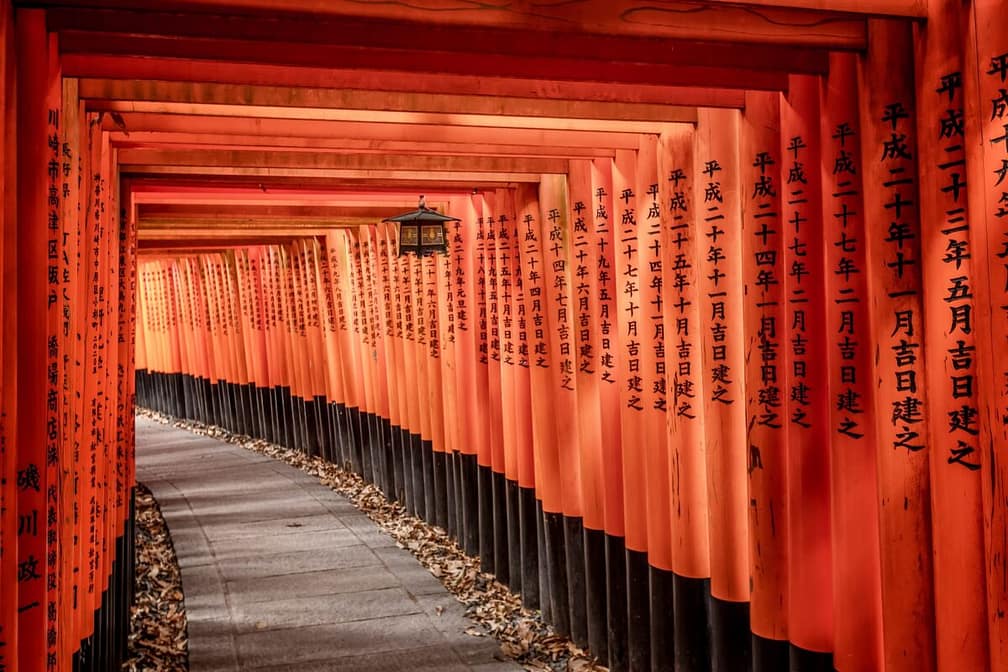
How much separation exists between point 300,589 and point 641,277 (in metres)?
5.49

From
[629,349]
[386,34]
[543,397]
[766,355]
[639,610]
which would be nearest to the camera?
[386,34]

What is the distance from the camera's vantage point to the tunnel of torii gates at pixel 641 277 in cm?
384

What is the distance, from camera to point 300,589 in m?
10.1

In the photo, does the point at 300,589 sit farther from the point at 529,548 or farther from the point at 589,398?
the point at 589,398

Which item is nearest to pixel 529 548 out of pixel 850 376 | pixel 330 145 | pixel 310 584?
pixel 310 584

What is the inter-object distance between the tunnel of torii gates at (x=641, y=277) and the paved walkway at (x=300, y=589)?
896mm

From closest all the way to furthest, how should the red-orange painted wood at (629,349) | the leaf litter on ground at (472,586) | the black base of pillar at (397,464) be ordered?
1. the red-orange painted wood at (629,349)
2. the leaf litter on ground at (472,586)
3. the black base of pillar at (397,464)

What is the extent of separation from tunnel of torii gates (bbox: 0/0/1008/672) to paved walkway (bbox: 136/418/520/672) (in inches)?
35.3

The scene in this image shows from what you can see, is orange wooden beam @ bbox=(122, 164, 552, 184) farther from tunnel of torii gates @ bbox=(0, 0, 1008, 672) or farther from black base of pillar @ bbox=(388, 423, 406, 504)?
black base of pillar @ bbox=(388, 423, 406, 504)

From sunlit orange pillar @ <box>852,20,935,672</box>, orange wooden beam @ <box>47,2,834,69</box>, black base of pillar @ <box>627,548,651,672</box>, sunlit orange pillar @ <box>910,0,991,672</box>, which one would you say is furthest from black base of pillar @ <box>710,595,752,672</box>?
orange wooden beam @ <box>47,2,834,69</box>

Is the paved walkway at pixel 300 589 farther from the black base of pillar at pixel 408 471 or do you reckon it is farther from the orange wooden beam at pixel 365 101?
the orange wooden beam at pixel 365 101

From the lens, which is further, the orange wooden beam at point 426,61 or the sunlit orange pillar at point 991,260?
the orange wooden beam at point 426,61

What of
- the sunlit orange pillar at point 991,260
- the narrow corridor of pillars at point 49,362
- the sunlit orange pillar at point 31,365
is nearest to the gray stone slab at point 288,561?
the narrow corridor of pillars at point 49,362

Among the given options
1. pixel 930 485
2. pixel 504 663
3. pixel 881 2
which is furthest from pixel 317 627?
pixel 881 2
